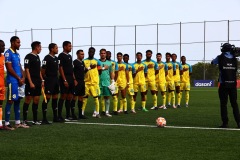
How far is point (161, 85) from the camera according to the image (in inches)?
719

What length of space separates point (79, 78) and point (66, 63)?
34.5 inches

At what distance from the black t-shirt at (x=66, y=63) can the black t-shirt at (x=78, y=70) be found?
23.7 inches

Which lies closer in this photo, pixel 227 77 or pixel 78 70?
pixel 227 77

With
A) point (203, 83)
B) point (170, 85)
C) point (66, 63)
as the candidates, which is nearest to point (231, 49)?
point (66, 63)

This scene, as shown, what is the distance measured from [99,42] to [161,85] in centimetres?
3137

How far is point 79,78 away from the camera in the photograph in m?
13.2

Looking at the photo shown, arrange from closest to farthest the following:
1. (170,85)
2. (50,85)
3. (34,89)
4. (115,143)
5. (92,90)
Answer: (115,143), (34,89), (50,85), (92,90), (170,85)

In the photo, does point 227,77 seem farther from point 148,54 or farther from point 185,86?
point 185,86

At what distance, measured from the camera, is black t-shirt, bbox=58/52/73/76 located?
12406mm

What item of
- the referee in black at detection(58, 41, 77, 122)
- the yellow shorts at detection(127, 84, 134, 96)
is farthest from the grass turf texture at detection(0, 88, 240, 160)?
the yellow shorts at detection(127, 84, 134, 96)

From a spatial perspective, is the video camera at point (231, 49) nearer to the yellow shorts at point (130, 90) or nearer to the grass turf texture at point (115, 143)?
the grass turf texture at point (115, 143)

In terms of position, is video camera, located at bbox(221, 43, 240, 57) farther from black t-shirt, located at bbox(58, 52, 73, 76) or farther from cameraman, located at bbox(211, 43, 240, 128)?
black t-shirt, located at bbox(58, 52, 73, 76)

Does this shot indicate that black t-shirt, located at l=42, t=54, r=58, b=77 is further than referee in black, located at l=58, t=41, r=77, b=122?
No

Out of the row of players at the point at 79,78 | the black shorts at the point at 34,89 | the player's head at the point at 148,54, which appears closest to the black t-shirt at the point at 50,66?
the row of players at the point at 79,78
